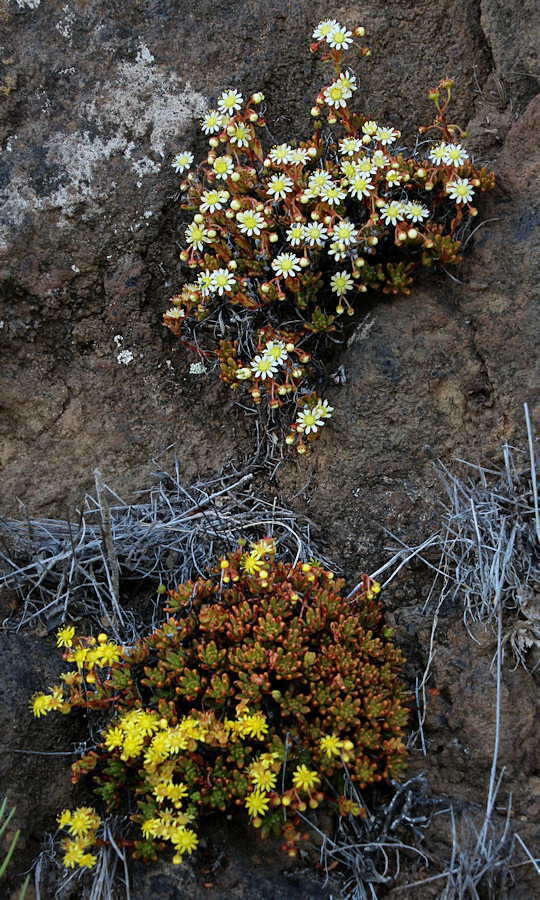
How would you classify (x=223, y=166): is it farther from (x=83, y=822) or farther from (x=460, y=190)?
(x=83, y=822)

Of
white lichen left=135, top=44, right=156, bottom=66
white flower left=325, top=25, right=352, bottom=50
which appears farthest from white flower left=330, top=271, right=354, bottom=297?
white lichen left=135, top=44, right=156, bottom=66

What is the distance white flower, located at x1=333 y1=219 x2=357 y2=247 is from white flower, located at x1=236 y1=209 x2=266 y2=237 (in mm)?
316

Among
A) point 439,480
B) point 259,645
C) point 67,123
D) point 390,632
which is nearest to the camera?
point 259,645

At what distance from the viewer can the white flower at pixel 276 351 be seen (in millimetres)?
3520

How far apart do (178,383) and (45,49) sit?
1.66 meters

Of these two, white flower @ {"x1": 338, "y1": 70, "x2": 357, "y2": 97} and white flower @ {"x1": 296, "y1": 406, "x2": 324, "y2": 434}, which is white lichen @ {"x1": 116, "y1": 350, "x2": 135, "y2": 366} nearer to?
white flower @ {"x1": 296, "y1": 406, "x2": 324, "y2": 434}

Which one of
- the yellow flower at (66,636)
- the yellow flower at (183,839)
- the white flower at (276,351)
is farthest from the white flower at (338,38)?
the yellow flower at (183,839)

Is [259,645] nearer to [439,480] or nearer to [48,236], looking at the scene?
[439,480]

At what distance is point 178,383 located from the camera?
3932mm

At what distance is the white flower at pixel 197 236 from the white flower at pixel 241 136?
0.39 meters

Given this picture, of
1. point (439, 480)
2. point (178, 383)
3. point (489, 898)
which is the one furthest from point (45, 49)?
point (489, 898)

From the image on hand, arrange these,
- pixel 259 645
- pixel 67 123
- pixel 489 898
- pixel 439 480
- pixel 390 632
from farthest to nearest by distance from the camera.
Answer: pixel 67 123 < pixel 439 480 < pixel 390 632 < pixel 259 645 < pixel 489 898

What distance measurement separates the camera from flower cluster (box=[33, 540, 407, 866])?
272 cm

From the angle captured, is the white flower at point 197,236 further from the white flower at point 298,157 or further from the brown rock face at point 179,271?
the white flower at point 298,157
